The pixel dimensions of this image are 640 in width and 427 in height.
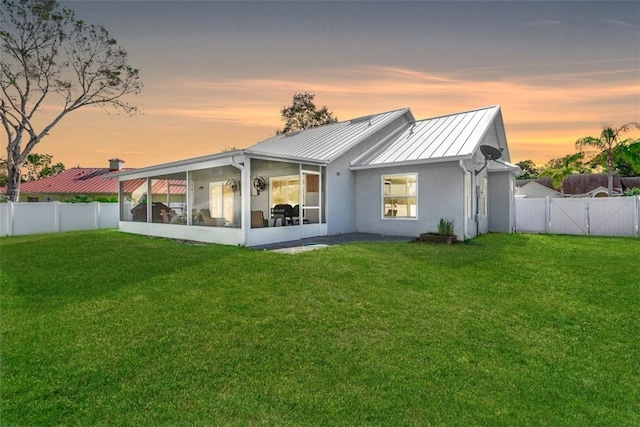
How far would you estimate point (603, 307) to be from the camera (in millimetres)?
5887

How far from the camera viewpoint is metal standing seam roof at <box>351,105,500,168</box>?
11920 mm

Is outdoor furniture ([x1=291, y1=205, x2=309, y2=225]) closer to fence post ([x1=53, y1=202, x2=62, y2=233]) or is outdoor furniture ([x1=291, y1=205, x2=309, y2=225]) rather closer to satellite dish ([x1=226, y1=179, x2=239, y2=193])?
satellite dish ([x1=226, y1=179, x2=239, y2=193])

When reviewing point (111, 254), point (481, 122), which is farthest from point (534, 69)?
point (111, 254)

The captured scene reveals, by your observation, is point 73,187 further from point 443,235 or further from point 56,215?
point 443,235

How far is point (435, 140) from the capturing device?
1339 cm

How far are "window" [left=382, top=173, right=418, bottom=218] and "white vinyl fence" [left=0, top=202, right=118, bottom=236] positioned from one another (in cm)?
1510

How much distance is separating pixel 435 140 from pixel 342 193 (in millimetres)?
3979

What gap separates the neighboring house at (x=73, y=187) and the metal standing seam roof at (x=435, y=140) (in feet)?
77.1

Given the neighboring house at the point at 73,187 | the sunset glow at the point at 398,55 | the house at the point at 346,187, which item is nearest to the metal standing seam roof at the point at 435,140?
the house at the point at 346,187

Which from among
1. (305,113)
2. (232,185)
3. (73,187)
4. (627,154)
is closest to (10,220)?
(232,185)

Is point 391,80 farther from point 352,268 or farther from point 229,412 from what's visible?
point 229,412

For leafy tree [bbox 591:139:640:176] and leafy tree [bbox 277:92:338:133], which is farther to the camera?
leafy tree [bbox 277:92:338:133]

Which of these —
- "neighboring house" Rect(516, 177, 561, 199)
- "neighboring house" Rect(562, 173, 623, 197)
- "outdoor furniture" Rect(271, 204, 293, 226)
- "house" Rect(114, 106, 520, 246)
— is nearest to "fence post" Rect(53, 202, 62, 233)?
"house" Rect(114, 106, 520, 246)

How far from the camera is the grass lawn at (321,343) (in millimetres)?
3383
